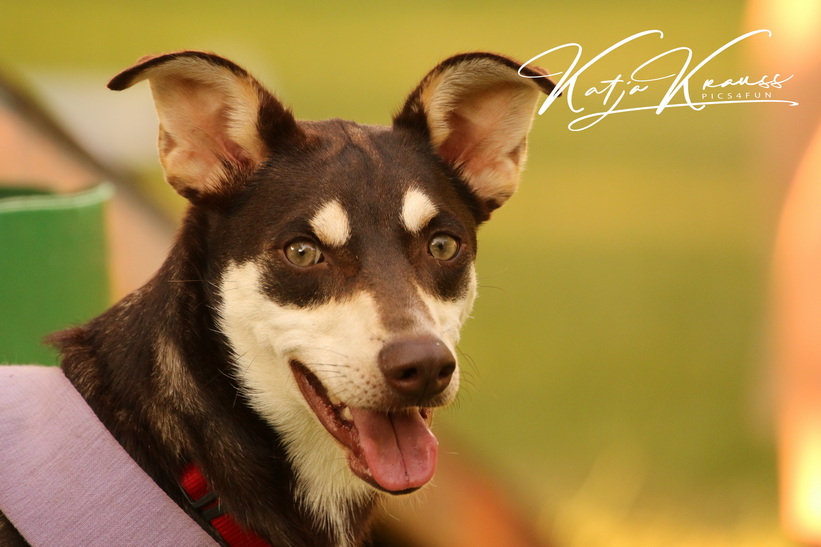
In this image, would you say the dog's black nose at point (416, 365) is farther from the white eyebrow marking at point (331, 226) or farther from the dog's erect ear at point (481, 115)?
the dog's erect ear at point (481, 115)

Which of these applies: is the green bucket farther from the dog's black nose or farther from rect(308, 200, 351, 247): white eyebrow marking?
the dog's black nose

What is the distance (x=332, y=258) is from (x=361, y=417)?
469mm

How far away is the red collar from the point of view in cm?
248

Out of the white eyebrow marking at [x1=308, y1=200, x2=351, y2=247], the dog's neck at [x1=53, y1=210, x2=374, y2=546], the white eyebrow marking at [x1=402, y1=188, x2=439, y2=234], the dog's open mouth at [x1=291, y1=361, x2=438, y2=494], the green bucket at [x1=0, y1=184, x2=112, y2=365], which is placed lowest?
the green bucket at [x1=0, y1=184, x2=112, y2=365]

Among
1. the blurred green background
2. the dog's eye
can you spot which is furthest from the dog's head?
the blurred green background

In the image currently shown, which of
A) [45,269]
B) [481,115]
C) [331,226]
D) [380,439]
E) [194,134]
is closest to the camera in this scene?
[380,439]

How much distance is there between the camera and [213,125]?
278 centimetres

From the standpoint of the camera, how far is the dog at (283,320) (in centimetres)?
245

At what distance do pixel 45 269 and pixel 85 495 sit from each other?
151 cm

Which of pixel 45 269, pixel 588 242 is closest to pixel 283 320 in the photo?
pixel 45 269

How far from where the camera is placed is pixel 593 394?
5.64 m

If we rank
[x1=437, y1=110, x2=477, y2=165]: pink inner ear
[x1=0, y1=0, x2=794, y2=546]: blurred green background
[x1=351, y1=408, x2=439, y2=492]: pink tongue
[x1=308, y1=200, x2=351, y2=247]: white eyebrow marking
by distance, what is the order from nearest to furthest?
1. [x1=351, y1=408, x2=439, y2=492]: pink tongue
2. [x1=308, y1=200, x2=351, y2=247]: white eyebrow marking
3. [x1=437, y1=110, x2=477, y2=165]: pink inner ear
4. [x1=0, y1=0, x2=794, y2=546]: blurred green background

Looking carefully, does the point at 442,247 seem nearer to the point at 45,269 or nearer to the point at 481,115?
the point at 481,115

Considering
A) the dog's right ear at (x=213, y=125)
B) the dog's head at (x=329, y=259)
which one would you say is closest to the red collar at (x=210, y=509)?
the dog's head at (x=329, y=259)
